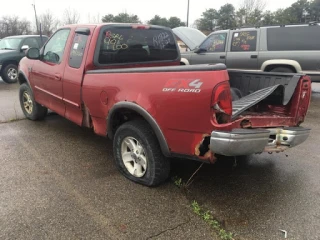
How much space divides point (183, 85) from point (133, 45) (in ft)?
5.68

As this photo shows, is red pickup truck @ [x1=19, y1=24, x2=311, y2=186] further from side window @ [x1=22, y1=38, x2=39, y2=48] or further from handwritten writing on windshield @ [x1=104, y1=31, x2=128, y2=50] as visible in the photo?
side window @ [x1=22, y1=38, x2=39, y2=48]

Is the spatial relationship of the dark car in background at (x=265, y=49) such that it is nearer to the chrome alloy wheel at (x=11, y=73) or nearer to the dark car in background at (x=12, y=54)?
the dark car in background at (x=12, y=54)

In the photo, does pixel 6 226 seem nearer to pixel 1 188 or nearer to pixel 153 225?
pixel 1 188

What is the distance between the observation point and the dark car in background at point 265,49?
295 inches

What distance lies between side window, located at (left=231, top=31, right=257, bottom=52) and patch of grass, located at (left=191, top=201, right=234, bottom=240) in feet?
20.9

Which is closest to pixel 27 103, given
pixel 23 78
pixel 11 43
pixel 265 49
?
pixel 23 78

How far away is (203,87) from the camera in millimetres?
2600

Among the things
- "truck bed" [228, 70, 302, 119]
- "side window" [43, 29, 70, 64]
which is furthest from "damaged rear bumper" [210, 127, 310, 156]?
"side window" [43, 29, 70, 64]

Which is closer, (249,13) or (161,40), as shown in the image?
(161,40)

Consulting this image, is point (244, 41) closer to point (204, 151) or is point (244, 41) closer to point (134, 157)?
point (134, 157)

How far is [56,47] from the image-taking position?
4.69 meters

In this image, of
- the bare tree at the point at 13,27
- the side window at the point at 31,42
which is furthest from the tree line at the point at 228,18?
the side window at the point at 31,42

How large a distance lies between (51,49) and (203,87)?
315cm

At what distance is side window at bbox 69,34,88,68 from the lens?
3.98m
